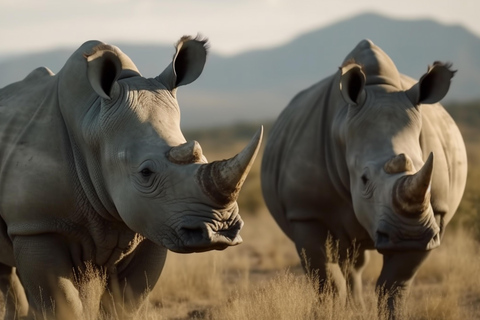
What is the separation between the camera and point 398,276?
7.23 metres

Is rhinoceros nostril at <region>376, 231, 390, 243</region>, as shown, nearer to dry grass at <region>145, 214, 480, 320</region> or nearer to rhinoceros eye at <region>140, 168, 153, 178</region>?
dry grass at <region>145, 214, 480, 320</region>

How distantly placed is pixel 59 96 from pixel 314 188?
91.2 inches

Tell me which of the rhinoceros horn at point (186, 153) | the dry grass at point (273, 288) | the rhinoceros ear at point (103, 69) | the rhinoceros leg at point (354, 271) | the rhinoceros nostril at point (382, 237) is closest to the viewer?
the rhinoceros horn at point (186, 153)

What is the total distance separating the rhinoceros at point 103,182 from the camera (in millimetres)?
5379

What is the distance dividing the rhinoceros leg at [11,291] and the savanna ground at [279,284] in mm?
1044

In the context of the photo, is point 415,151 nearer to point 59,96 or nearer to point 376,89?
point 376,89

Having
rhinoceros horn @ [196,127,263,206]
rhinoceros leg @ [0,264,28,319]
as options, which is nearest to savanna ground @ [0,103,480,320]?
rhinoceros leg @ [0,264,28,319]

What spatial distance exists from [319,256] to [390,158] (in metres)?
1.27

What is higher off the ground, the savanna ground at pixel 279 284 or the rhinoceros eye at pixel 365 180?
the rhinoceros eye at pixel 365 180

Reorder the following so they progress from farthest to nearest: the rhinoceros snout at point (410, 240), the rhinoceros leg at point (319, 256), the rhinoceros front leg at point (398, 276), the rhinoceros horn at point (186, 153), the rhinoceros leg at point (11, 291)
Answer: the rhinoceros leg at point (319, 256)
the rhinoceros leg at point (11, 291)
the rhinoceros front leg at point (398, 276)
the rhinoceros snout at point (410, 240)
the rhinoceros horn at point (186, 153)

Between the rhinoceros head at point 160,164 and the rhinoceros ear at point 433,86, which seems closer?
the rhinoceros head at point 160,164

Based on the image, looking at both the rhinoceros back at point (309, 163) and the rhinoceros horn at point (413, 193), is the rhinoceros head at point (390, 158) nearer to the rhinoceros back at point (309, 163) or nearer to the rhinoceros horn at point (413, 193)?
the rhinoceros horn at point (413, 193)

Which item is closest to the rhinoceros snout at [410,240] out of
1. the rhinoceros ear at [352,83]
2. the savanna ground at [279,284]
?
the savanna ground at [279,284]

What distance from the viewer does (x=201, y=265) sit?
32.8 feet
